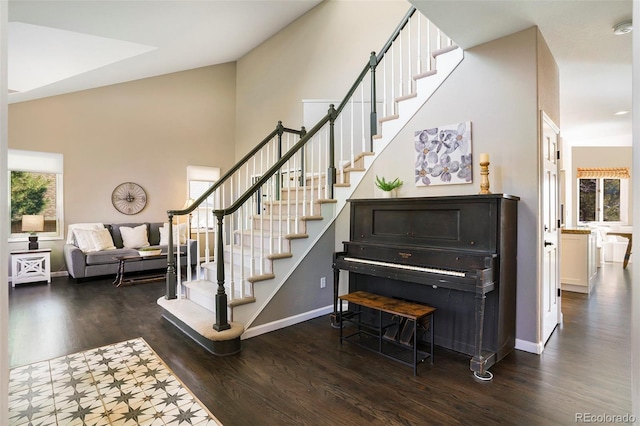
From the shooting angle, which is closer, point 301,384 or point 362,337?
point 301,384

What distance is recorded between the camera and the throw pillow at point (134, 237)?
6164 mm

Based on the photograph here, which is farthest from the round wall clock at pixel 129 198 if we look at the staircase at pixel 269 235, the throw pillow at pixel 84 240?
the staircase at pixel 269 235

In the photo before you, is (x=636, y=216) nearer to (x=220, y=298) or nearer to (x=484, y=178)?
(x=484, y=178)

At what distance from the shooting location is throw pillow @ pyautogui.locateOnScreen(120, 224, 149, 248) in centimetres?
616

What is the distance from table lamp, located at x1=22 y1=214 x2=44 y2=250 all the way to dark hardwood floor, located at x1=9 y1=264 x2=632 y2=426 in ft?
6.87

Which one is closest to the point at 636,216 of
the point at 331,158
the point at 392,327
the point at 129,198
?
the point at 392,327

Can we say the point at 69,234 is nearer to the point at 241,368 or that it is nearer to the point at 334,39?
the point at 241,368

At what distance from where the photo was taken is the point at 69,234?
5844 mm

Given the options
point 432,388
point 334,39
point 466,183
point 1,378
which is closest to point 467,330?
point 432,388

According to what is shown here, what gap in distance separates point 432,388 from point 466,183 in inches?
69.6

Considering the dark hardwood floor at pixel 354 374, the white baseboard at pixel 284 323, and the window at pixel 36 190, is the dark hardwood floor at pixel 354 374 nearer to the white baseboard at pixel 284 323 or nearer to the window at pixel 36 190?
the white baseboard at pixel 284 323

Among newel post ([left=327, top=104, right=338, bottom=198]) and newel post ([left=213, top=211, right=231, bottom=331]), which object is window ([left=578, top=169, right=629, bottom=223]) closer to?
newel post ([left=327, top=104, right=338, bottom=198])

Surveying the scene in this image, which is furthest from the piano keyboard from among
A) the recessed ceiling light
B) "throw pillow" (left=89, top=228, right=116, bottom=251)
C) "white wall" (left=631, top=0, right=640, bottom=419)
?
"throw pillow" (left=89, top=228, right=116, bottom=251)

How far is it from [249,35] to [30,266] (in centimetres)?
578
